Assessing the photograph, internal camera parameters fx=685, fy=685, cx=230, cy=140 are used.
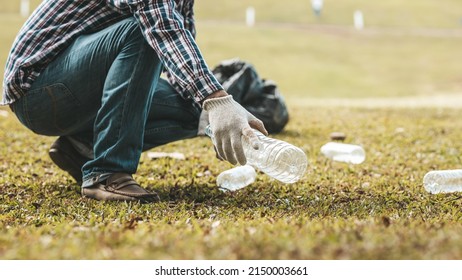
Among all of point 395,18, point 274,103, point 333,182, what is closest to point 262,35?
point 395,18

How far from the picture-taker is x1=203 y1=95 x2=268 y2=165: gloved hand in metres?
2.98

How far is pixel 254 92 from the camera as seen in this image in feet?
21.4

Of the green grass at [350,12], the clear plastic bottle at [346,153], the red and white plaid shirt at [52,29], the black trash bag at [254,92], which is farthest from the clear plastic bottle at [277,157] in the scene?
the green grass at [350,12]

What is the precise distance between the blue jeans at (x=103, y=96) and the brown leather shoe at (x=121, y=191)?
0.13 ft

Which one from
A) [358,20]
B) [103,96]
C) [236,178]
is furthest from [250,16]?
[103,96]

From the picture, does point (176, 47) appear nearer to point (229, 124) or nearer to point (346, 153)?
point (229, 124)

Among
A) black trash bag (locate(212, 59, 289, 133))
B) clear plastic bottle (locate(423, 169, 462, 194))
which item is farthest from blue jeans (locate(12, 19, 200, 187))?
black trash bag (locate(212, 59, 289, 133))

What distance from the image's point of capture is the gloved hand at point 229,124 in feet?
9.77

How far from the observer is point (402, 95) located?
17.4m

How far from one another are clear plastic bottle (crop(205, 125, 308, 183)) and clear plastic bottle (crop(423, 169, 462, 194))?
0.88 meters

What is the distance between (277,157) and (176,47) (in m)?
0.67

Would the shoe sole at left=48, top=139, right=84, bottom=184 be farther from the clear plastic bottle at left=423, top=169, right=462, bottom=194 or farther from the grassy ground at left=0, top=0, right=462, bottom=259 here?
the clear plastic bottle at left=423, top=169, right=462, bottom=194

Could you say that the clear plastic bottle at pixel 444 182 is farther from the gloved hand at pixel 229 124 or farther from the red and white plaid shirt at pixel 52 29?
the red and white plaid shirt at pixel 52 29
